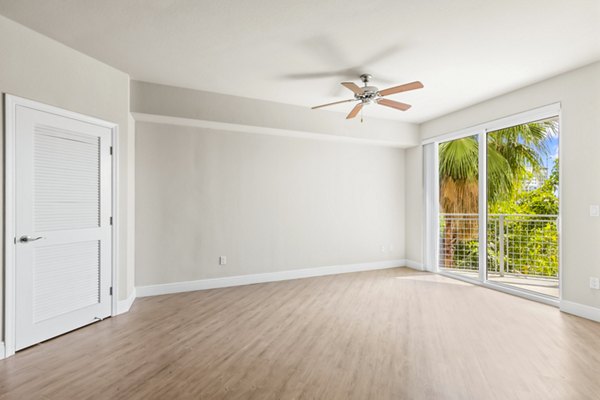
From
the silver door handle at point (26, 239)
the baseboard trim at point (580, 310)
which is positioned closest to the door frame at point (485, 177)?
the baseboard trim at point (580, 310)

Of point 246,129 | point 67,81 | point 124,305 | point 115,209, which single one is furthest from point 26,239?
point 246,129

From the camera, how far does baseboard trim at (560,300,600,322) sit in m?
3.27

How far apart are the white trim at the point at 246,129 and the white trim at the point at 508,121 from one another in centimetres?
73

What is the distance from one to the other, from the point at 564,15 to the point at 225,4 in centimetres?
275

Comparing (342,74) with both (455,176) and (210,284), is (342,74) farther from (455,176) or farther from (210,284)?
(210,284)

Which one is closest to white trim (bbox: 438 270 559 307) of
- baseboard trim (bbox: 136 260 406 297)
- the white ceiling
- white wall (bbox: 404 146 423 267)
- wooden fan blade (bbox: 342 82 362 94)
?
white wall (bbox: 404 146 423 267)

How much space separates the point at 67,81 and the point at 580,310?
19.6ft

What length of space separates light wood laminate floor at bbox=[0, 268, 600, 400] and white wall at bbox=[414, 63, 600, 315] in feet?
1.63

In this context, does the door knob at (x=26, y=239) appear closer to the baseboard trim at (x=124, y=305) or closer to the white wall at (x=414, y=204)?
the baseboard trim at (x=124, y=305)

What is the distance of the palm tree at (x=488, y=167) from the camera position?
13.7 ft

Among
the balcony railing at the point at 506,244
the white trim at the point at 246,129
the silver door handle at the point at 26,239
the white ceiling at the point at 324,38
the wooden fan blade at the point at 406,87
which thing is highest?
the white ceiling at the point at 324,38

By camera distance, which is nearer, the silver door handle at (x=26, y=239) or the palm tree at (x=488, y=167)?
the silver door handle at (x=26, y=239)

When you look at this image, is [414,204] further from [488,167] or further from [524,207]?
[524,207]

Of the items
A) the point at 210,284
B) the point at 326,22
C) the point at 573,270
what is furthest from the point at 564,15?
the point at 210,284
